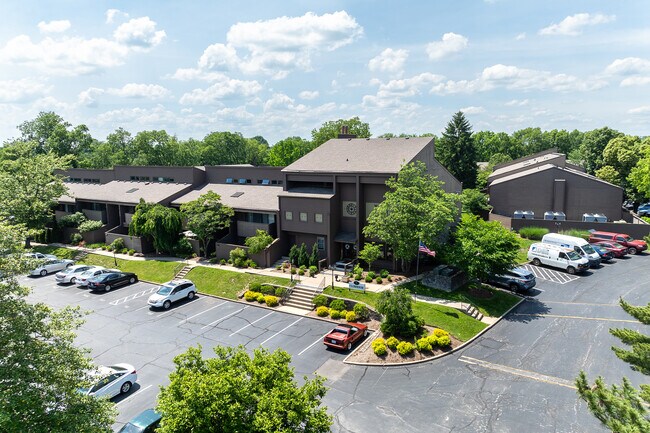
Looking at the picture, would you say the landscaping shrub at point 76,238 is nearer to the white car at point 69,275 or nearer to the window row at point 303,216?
the white car at point 69,275

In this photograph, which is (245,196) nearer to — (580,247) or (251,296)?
(251,296)

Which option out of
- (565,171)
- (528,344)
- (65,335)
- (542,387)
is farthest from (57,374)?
(565,171)

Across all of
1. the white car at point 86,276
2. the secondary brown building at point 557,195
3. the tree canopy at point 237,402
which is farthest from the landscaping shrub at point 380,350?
the secondary brown building at point 557,195

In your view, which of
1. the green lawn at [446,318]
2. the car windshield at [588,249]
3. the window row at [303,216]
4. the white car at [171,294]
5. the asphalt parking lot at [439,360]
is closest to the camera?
the asphalt parking lot at [439,360]

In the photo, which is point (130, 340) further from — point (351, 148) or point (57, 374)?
point (351, 148)

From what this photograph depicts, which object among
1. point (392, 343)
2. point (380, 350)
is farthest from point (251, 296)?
point (392, 343)

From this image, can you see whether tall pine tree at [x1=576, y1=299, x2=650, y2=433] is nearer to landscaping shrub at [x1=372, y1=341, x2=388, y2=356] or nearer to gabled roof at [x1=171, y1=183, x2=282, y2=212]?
landscaping shrub at [x1=372, y1=341, x2=388, y2=356]

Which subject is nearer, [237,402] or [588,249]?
[237,402]
